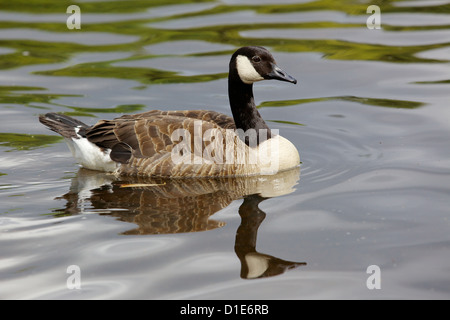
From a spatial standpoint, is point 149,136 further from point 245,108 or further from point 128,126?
point 245,108

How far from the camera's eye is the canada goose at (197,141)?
1046 centimetres

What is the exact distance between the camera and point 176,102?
45.6ft

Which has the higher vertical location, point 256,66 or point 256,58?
point 256,58

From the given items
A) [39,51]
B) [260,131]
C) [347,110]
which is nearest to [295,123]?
[347,110]

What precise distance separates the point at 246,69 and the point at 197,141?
130cm

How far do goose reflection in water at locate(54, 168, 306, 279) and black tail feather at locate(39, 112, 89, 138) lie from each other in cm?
61

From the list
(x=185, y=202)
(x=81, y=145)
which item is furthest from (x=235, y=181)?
(x=81, y=145)

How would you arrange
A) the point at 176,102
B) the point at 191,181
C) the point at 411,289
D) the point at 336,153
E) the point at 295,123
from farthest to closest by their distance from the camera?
the point at 176,102 → the point at 295,123 → the point at 336,153 → the point at 191,181 → the point at 411,289

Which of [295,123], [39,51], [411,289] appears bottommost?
[411,289]

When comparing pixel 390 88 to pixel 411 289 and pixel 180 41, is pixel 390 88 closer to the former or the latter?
pixel 180 41

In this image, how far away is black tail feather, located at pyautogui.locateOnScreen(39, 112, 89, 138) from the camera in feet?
36.0

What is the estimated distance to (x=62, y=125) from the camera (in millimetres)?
11055

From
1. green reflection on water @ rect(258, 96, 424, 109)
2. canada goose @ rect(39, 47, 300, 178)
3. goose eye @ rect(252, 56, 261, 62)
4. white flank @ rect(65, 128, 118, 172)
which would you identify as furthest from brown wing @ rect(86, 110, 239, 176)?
green reflection on water @ rect(258, 96, 424, 109)

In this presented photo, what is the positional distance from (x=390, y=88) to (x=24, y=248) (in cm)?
871
